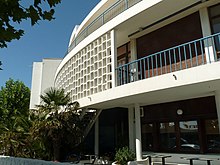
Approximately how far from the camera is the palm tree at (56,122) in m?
11.9

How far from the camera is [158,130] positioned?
12453mm

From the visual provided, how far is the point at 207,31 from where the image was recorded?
9414 mm

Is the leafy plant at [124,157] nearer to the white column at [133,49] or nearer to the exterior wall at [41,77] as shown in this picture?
the white column at [133,49]

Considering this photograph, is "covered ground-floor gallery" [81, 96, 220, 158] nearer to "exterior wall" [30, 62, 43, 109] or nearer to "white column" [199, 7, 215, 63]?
"white column" [199, 7, 215, 63]

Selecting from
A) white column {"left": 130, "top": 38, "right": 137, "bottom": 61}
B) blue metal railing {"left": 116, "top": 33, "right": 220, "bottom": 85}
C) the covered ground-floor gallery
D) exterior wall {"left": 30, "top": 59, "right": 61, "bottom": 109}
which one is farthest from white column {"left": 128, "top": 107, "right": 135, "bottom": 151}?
exterior wall {"left": 30, "top": 59, "right": 61, "bottom": 109}

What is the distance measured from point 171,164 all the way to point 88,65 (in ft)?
22.4

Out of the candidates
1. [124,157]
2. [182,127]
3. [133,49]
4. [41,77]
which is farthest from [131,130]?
[41,77]

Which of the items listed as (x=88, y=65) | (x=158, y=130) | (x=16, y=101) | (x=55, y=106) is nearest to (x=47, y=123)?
(x=55, y=106)

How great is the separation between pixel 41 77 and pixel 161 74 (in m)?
20.4

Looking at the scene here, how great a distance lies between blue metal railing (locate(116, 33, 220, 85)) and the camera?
29.6 ft

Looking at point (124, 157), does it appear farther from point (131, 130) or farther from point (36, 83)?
point (36, 83)

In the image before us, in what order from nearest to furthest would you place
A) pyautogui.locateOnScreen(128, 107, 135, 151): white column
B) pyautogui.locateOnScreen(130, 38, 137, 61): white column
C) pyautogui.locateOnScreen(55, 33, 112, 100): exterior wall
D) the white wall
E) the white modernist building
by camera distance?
the white wall → the white modernist building → pyautogui.locateOnScreen(55, 33, 112, 100): exterior wall → pyautogui.locateOnScreen(130, 38, 137, 61): white column → pyautogui.locateOnScreen(128, 107, 135, 151): white column

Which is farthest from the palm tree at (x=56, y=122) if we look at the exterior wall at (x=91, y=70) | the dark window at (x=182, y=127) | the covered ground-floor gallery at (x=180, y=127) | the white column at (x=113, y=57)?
the dark window at (x=182, y=127)

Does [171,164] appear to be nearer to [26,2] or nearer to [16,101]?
[26,2]
